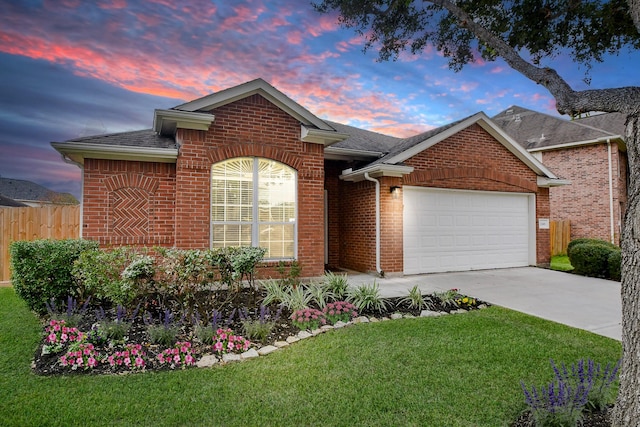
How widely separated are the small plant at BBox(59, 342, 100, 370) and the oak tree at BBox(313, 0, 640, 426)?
191 inches

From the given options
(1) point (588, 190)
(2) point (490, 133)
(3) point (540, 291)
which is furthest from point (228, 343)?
(1) point (588, 190)

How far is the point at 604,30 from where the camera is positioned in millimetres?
5238

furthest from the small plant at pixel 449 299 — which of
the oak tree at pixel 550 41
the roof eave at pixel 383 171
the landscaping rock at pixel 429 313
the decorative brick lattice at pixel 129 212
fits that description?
the decorative brick lattice at pixel 129 212

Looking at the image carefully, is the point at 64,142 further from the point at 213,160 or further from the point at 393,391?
the point at 393,391

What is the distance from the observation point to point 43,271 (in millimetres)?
5836

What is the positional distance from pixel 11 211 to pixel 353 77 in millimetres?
9933

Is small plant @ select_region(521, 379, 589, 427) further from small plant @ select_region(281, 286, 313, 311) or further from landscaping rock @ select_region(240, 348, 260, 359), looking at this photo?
small plant @ select_region(281, 286, 313, 311)

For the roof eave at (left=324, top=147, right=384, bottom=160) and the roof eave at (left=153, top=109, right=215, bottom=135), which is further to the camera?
the roof eave at (left=324, top=147, right=384, bottom=160)

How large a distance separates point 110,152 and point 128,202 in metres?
1.16

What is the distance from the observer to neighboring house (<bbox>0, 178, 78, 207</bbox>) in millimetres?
31155

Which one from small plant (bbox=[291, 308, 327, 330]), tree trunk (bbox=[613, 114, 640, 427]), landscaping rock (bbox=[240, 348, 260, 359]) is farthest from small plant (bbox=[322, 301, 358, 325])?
tree trunk (bbox=[613, 114, 640, 427])

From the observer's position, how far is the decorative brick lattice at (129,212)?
8.09 m

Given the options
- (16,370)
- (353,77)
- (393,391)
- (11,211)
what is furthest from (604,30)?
(11,211)

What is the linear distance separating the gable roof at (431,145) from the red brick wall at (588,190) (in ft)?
19.7
